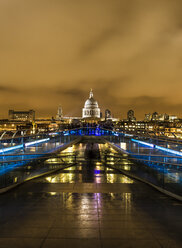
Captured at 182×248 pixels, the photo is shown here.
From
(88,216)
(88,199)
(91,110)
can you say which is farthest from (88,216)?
(91,110)

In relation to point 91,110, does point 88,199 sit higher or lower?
lower

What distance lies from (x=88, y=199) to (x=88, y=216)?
1.21m

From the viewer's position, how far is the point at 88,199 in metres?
6.64

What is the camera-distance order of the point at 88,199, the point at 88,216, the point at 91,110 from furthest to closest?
the point at 91,110, the point at 88,199, the point at 88,216

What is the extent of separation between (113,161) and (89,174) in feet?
6.99

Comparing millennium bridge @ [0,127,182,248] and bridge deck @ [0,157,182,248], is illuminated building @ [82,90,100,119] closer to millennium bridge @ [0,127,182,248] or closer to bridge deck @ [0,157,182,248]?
millennium bridge @ [0,127,182,248]

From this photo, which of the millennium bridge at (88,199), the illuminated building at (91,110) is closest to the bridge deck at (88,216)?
the millennium bridge at (88,199)

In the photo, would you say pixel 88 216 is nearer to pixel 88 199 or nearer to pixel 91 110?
pixel 88 199

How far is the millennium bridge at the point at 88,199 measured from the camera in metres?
4.47

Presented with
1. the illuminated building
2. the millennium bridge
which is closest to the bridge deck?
the millennium bridge

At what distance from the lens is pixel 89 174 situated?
9.71 metres

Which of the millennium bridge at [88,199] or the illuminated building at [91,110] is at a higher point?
the illuminated building at [91,110]

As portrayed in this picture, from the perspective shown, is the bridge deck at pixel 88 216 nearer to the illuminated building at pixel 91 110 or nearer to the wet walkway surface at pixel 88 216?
the wet walkway surface at pixel 88 216

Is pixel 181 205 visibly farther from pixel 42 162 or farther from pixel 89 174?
pixel 42 162
